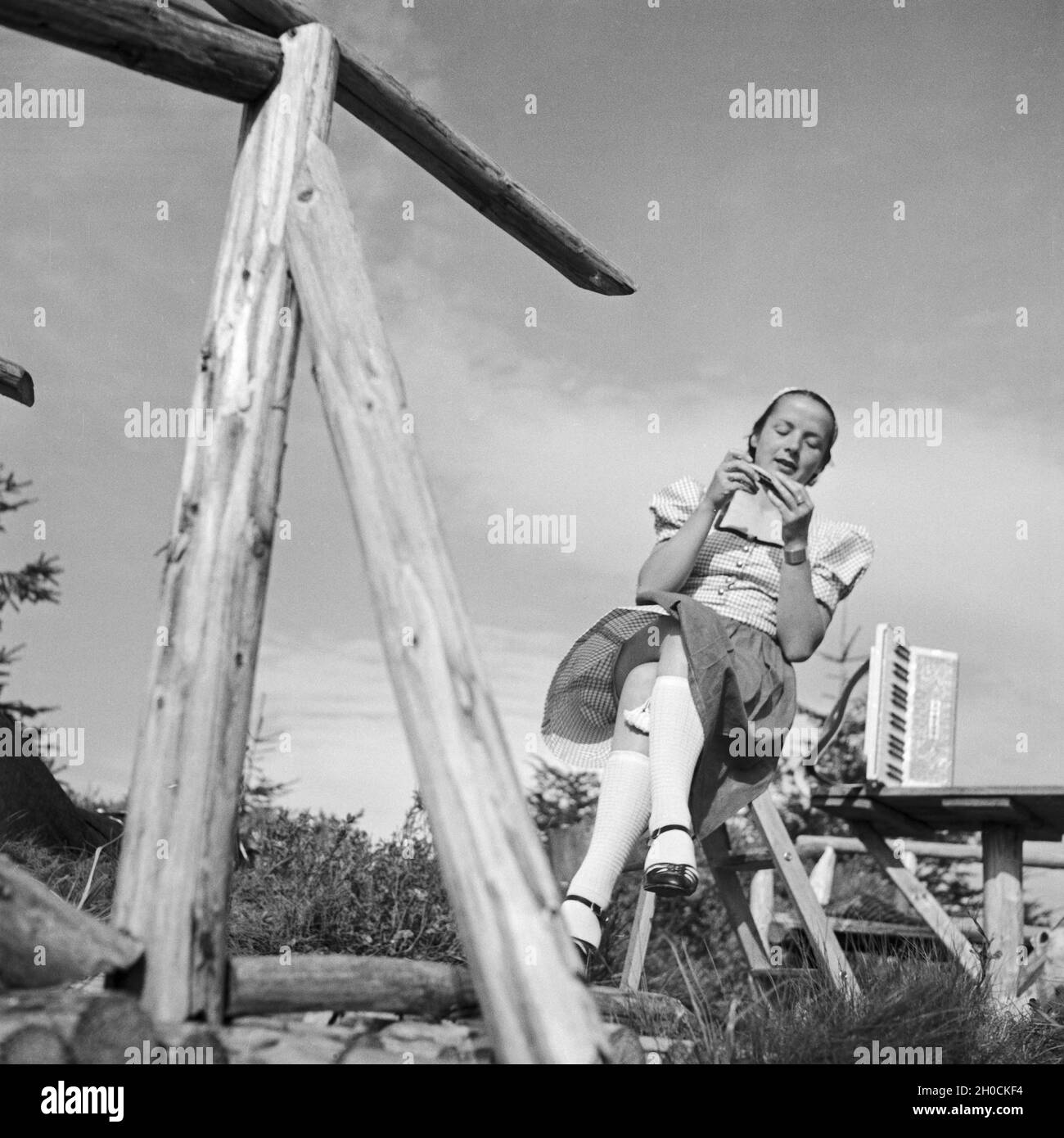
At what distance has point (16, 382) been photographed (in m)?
5.91

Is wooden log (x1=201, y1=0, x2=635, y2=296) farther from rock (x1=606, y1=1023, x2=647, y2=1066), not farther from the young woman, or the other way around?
rock (x1=606, y1=1023, x2=647, y2=1066)

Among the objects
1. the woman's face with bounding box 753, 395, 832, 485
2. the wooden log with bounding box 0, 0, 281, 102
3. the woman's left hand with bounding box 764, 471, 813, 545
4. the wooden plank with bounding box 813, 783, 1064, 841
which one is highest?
the wooden log with bounding box 0, 0, 281, 102

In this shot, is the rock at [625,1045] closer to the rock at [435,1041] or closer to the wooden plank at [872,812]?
the rock at [435,1041]

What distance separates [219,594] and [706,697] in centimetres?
153

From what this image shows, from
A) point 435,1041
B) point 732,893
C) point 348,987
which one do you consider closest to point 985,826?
point 732,893

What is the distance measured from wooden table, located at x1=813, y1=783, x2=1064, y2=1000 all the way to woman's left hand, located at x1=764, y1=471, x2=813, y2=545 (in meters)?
1.56

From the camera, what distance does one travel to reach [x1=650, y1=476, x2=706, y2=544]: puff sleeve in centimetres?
430

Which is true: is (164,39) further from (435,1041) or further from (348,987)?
(435,1041)

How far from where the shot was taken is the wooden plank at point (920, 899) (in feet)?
16.2

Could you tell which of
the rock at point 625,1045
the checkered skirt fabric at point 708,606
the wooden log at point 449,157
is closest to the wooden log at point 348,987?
the rock at point 625,1045

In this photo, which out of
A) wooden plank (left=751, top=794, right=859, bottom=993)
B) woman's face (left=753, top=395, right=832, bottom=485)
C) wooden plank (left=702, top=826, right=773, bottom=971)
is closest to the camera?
woman's face (left=753, top=395, right=832, bottom=485)

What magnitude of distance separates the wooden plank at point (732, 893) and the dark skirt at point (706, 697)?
1084 millimetres

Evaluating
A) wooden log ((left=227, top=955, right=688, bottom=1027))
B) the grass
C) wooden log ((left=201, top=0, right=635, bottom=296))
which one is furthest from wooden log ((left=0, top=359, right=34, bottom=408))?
wooden log ((left=227, top=955, right=688, bottom=1027))

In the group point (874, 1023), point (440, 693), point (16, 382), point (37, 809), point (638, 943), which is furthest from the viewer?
point (16, 382)
